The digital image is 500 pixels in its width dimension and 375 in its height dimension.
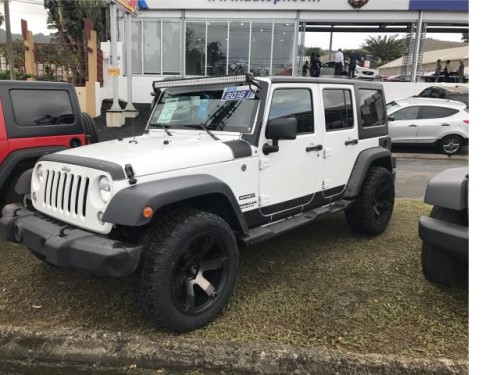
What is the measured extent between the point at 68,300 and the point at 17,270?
0.92 m

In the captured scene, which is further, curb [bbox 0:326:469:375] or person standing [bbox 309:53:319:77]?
person standing [bbox 309:53:319:77]

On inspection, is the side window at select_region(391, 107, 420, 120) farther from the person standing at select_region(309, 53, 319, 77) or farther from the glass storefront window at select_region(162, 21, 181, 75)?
the glass storefront window at select_region(162, 21, 181, 75)

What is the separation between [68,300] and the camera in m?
3.67

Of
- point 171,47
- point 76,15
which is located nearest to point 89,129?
point 171,47

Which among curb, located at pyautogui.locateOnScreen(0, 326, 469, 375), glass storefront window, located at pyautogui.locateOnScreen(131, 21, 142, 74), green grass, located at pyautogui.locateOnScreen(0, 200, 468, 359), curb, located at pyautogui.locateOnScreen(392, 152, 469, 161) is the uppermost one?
glass storefront window, located at pyautogui.locateOnScreen(131, 21, 142, 74)

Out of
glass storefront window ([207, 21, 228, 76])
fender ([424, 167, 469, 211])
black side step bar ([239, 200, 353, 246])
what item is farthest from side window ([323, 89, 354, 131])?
glass storefront window ([207, 21, 228, 76])

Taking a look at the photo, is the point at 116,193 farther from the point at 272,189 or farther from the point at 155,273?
the point at 272,189

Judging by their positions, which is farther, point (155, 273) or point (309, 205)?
point (309, 205)

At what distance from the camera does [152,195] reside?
112 inches

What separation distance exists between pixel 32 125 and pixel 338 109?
3501mm

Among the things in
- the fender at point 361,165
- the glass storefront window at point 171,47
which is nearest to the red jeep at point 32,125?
the fender at point 361,165

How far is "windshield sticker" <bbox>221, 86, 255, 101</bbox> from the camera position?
154 inches

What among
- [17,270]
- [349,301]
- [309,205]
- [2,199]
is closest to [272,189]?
[309,205]

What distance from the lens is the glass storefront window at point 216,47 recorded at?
20.9 meters
